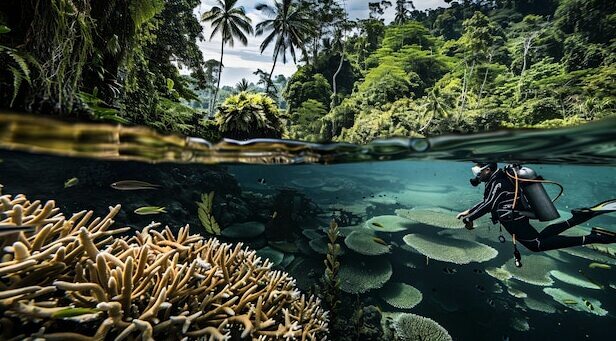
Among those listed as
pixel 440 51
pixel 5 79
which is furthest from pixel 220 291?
pixel 440 51

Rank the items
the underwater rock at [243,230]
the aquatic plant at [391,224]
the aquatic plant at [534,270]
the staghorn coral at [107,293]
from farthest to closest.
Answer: the aquatic plant at [391,224] → the underwater rock at [243,230] → the aquatic plant at [534,270] → the staghorn coral at [107,293]

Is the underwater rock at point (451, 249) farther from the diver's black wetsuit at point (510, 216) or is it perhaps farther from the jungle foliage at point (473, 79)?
the jungle foliage at point (473, 79)

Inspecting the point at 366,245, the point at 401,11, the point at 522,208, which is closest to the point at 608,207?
the point at 522,208

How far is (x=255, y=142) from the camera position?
19.8ft

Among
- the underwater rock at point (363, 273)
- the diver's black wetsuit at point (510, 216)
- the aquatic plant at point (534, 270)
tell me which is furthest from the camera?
the aquatic plant at point (534, 270)

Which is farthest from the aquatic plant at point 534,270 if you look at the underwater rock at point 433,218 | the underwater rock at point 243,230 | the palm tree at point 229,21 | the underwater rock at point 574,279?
the palm tree at point 229,21

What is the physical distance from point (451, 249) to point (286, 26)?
3167 cm

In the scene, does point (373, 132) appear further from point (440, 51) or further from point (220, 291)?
point (220, 291)

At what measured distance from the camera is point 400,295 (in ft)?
26.5

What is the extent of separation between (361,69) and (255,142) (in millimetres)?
39807

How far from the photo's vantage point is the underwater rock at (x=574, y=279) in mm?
8551

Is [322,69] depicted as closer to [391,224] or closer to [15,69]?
[391,224]

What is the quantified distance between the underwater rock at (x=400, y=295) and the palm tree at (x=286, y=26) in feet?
98.1

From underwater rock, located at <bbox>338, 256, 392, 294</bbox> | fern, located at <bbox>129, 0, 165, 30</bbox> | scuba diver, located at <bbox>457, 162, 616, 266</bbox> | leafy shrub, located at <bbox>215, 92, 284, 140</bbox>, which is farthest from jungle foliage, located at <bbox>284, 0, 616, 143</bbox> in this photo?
fern, located at <bbox>129, 0, 165, 30</bbox>
